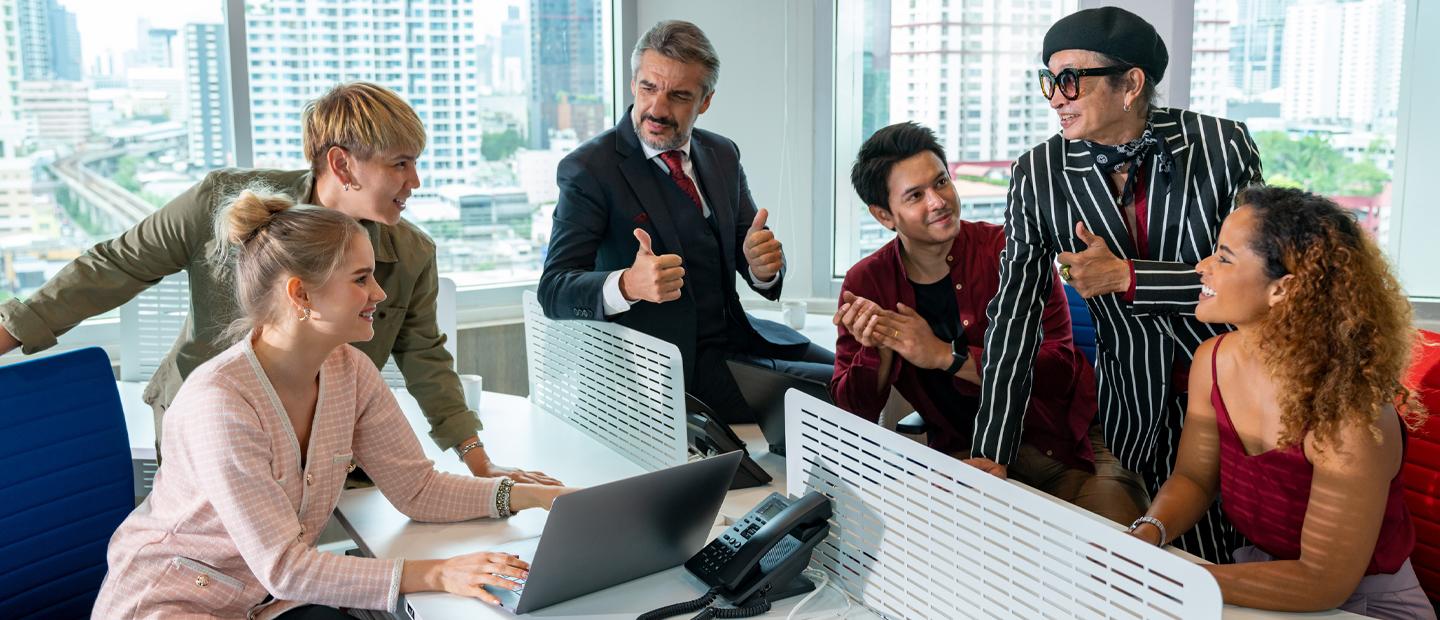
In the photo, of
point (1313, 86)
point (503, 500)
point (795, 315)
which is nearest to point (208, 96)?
point (795, 315)

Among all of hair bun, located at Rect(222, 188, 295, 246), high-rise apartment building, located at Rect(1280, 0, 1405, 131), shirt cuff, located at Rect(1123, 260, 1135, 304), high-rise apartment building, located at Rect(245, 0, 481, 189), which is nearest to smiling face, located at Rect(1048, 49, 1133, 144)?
shirt cuff, located at Rect(1123, 260, 1135, 304)

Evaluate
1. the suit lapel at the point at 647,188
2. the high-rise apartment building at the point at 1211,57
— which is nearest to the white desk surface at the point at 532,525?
the suit lapel at the point at 647,188

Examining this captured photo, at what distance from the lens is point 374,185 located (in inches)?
87.9

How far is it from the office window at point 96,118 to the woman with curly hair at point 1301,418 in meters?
3.09

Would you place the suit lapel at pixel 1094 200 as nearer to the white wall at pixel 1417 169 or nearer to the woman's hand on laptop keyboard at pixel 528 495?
the woman's hand on laptop keyboard at pixel 528 495

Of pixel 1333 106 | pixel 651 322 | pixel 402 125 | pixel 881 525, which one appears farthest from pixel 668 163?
pixel 1333 106

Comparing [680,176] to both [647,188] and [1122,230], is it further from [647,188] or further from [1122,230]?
[1122,230]

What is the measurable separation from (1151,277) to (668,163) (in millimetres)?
1176

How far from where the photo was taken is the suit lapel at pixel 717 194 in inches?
111

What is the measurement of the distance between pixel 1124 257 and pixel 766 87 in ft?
7.42

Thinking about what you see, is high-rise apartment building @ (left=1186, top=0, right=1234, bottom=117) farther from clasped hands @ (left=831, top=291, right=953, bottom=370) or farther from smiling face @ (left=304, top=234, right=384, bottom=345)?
smiling face @ (left=304, top=234, right=384, bottom=345)

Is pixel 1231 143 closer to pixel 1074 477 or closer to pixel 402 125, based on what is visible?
pixel 1074 477

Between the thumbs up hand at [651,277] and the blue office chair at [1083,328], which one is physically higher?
the thumbs up hand at [651,277]

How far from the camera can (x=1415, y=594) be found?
1.74m
